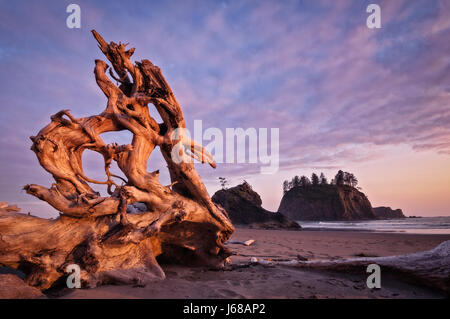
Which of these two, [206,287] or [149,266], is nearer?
[206,287]

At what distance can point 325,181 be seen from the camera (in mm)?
80188

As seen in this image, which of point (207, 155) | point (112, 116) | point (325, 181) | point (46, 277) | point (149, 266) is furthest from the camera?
point (325, 181)

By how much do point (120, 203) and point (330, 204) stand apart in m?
67.0

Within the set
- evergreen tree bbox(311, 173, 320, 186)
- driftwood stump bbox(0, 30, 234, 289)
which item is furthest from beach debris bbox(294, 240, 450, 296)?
evergreen tree bbox(311, 173, 320, 186)

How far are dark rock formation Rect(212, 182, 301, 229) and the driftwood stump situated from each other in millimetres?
20090

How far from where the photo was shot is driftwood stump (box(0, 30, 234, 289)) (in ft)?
11.4

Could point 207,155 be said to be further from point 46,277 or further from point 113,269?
point 46,277

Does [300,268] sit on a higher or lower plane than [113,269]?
lower

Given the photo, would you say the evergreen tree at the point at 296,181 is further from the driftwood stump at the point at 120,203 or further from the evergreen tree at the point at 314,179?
the driftwood stump at the point at 120,203

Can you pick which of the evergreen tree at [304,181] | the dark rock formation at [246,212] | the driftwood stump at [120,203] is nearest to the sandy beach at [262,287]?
the driftwood stump at [120,203]

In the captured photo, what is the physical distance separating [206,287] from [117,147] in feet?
9.94

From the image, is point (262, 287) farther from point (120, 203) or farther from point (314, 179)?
point (314, 179)
